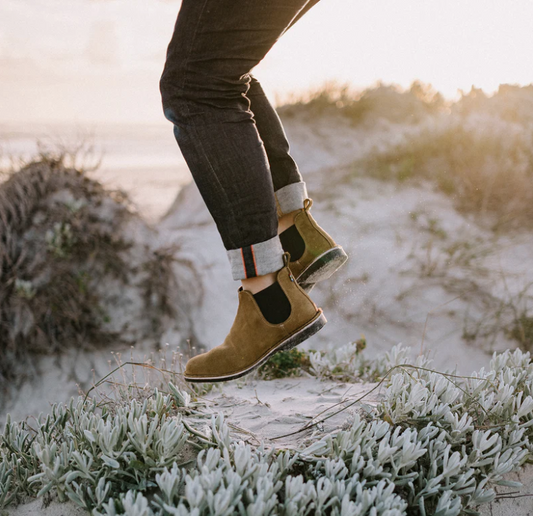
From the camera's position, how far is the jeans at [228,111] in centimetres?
151

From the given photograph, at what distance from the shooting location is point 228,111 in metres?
1.66

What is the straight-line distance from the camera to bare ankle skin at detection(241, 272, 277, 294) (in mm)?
1855

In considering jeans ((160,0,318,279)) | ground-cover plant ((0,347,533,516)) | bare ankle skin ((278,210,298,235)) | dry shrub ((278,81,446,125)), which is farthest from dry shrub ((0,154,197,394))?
dry shrub ((278,81,446,125))

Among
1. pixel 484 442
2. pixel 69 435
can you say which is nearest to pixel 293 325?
pixel 484 442

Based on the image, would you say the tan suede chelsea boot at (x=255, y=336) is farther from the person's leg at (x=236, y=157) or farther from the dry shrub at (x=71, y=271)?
the dry shrub at (x=71, y=271)

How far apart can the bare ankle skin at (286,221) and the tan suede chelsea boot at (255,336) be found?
0.31 m

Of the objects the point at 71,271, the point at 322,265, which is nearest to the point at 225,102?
the point at 322,265

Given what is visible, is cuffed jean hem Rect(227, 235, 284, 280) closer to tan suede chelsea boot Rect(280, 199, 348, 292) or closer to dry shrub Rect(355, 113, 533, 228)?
tan suede chelsea boot Rect(280, 199, 348, 292)

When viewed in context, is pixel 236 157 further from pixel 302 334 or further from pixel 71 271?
pixel 71 271

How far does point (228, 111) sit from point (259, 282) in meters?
0.61

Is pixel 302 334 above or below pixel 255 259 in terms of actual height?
below

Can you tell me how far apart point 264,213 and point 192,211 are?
671 cm

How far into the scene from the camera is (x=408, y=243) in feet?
20.0

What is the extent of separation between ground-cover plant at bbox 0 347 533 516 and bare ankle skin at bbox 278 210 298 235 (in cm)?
77
